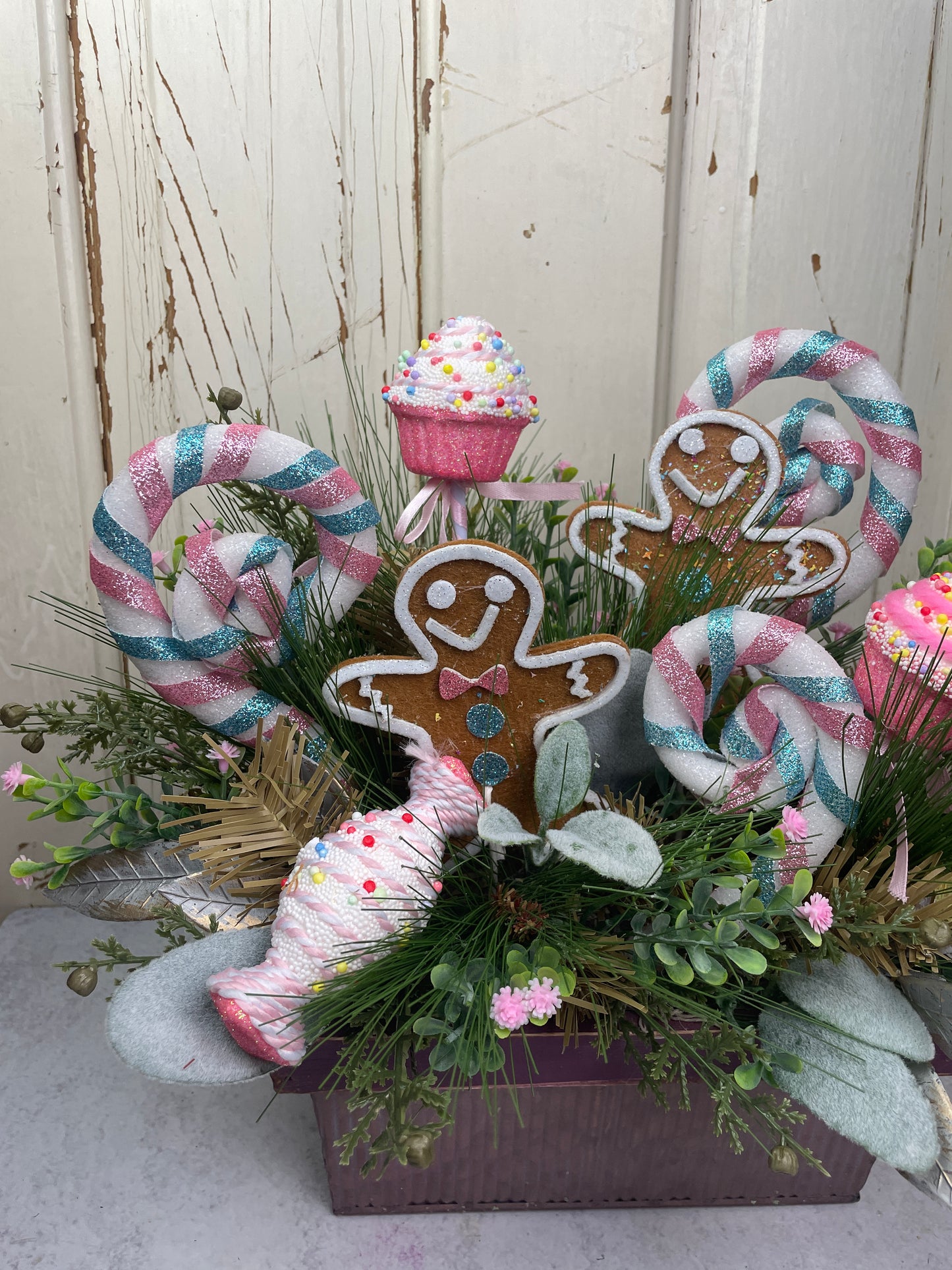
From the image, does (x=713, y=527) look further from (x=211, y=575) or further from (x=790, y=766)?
(x=211, y=575)

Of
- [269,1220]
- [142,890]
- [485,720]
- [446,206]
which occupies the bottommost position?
[269,1220]

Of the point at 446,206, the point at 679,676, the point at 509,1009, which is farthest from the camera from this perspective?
the point at 446,206

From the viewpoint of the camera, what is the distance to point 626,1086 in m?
0.55

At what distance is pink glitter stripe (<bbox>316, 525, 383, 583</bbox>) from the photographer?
0.61m

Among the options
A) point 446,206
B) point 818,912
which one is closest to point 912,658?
point 818,912

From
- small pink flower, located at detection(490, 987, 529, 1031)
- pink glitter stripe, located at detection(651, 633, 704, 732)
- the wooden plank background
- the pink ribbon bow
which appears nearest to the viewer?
small pink flower, located at detection(490, 987, 529, 1031)

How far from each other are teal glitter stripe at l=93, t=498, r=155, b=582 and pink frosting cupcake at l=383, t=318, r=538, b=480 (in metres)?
0.19

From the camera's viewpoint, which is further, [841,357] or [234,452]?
[841,357]

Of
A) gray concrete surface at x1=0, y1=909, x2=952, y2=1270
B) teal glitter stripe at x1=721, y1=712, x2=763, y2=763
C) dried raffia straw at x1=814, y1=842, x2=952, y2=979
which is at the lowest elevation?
gray concrete surface at x1=0, y1=909, x2=952, y2=1270

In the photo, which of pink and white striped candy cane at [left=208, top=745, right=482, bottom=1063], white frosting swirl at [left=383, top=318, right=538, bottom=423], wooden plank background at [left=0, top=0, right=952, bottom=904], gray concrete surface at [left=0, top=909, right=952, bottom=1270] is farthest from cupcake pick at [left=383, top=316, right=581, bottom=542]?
gray concrete surface at [left=0, top=909, right=952, bottom=1270]

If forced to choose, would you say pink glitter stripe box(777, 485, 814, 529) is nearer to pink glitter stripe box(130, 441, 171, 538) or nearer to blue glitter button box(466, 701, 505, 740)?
blue glitter button box(466, 701, 505, 740)

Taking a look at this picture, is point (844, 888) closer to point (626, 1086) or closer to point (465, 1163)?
point (626, 1086)

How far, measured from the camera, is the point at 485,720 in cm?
58

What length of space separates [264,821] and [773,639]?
0.31 metres
